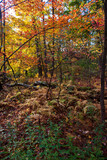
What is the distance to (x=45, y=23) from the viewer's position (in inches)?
199

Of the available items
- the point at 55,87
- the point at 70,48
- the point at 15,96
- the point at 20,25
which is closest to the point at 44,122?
the point at 15,96

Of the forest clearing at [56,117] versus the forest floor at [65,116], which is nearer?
the forest clearing at [56,117]

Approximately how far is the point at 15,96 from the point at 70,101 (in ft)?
11.5

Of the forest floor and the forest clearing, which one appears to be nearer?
the forest clearing

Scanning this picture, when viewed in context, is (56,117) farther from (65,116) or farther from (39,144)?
(39,144)

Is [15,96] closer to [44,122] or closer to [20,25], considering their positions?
[44,122]

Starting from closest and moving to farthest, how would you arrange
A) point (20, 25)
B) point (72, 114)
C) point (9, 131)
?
point (9, 131) < point (72, 114) < point (20, 25)

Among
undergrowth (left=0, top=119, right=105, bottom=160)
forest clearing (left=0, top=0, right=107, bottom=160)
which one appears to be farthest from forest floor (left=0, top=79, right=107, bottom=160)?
undergrowth (left=0, top=119, right=105, bottom=160)

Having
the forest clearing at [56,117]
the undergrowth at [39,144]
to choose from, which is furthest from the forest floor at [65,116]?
the undergrowth at [39,144]

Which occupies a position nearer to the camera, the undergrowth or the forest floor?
the undergrowth

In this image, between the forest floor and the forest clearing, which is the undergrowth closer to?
the forest clearing

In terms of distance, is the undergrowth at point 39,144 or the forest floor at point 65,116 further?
the forest floor at point 65,116

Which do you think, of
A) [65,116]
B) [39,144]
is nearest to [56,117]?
[65,116]

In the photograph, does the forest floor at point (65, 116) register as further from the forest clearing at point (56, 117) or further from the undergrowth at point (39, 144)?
the undergrowth at point (39, 144)
